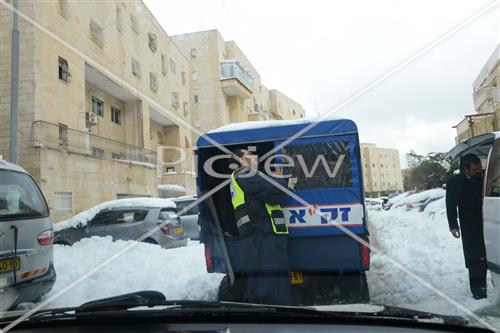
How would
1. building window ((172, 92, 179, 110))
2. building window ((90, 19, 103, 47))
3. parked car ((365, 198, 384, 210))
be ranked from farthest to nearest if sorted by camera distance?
building window ((172, 92, 179, 110)) → building window ((90, 19, 103, 47)) → parked car ((365, 198, 384, 210))

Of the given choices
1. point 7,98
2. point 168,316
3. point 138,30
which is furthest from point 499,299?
point 138,30

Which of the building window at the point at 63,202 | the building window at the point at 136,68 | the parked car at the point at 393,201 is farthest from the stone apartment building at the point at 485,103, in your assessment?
the building window at the point at 136,68

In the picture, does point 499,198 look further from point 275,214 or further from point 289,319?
point 289,319

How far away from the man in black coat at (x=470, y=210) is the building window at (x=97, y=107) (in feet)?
54.7

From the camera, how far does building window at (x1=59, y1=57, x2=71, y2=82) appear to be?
570 inches

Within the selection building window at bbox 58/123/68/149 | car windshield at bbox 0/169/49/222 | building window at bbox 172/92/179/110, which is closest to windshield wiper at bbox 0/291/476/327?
car windshield at bbox 0/169/49/222

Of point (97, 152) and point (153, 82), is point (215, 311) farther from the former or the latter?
point (153, 82)

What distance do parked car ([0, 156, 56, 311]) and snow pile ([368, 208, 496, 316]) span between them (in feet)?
10.5

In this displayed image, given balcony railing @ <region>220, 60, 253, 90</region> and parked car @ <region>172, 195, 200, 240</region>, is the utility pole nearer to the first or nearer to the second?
parked car @ <region>172, 195, 200, 240</region>

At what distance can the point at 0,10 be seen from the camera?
478 inches

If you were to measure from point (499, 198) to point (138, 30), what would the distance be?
20806 millimetres

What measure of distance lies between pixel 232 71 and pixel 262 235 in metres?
19.1

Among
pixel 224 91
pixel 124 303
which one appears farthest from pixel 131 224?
pixel 224 91

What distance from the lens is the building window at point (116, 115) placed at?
20594mm
